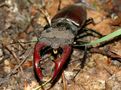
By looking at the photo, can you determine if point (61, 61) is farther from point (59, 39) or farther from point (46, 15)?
point (46, 15)

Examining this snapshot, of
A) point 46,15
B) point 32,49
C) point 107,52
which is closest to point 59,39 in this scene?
point 32,49

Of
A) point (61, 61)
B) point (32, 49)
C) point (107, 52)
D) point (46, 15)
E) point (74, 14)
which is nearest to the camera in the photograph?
point (61, 61)

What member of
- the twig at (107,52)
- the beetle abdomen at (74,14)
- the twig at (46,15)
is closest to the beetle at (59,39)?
the beetle abdomen at (74,14)

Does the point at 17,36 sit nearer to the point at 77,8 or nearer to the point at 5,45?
the point at 5,45

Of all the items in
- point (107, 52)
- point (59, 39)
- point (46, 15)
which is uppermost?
point (59, 39)

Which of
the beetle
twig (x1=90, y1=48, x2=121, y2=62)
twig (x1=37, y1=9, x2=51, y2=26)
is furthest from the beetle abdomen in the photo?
twig (x1=90, y1=48, x2=121, y2=62)

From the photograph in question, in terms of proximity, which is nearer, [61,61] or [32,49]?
[61,61]

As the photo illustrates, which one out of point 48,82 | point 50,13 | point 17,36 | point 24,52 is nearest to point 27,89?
point 48,82

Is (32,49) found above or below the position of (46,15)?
below
